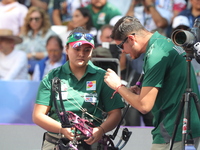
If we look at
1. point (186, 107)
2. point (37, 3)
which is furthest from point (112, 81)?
point (37, 3)

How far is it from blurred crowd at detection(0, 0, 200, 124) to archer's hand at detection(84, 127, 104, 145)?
2.61 metres

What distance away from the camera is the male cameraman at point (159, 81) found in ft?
11.0

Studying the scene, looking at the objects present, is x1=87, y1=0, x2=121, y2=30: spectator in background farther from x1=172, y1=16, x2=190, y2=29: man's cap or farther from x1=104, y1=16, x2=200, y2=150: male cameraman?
x1=104, y1=16, x2=200, y2=150: male cameraman

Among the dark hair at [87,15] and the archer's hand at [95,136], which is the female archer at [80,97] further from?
the dark hair at [87,15]

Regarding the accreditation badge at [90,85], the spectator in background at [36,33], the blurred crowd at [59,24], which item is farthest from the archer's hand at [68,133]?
the spectator in background at [36,33]

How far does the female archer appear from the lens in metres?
3.73

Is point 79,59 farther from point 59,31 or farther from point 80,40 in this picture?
point 59,31

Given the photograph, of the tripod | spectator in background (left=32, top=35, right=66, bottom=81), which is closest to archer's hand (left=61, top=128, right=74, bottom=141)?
the tripod

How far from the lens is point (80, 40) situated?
382 cm

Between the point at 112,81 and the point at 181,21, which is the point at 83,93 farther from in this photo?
the point at 181,21

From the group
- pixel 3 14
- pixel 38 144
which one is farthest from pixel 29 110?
pixel 3 14

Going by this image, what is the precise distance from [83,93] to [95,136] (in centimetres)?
40

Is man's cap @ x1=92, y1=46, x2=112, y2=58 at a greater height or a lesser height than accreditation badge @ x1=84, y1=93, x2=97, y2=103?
greater

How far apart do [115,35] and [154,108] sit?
70 cm
